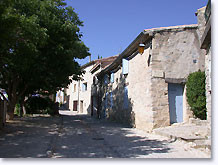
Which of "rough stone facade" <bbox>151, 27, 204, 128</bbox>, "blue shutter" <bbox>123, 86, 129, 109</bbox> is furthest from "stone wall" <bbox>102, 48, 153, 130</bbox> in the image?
"rough stone facade" <bbox>151, 27, 204, 128</bbox>

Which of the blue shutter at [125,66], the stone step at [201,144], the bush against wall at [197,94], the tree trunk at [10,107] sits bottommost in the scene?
the stone step at [201,144]

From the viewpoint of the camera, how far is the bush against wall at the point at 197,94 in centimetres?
964

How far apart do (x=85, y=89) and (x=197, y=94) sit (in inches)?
853

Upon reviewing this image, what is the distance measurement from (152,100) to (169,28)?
3431 mm

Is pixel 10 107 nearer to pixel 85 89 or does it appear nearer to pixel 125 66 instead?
pixel 125 66

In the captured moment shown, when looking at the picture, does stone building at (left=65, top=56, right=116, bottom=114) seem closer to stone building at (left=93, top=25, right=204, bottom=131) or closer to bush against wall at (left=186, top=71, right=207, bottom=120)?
stone building at (left=93, top=25, right=204, bottom=131)

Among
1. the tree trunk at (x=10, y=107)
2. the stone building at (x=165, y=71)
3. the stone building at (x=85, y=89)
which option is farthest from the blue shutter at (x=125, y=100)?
the stone building at (x=85, y=89)

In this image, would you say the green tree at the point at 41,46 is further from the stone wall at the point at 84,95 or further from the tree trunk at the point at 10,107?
the stone wall at the point at 84,95

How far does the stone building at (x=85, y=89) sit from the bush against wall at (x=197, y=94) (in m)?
14.4

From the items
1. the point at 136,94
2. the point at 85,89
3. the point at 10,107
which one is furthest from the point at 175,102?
the point at 85,89

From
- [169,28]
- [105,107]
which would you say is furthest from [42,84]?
[169,28]

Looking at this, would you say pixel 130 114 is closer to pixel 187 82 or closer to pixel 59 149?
pixel 187 82

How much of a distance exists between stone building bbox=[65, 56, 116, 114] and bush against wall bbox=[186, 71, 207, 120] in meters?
14.4

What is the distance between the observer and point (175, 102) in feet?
34.4
